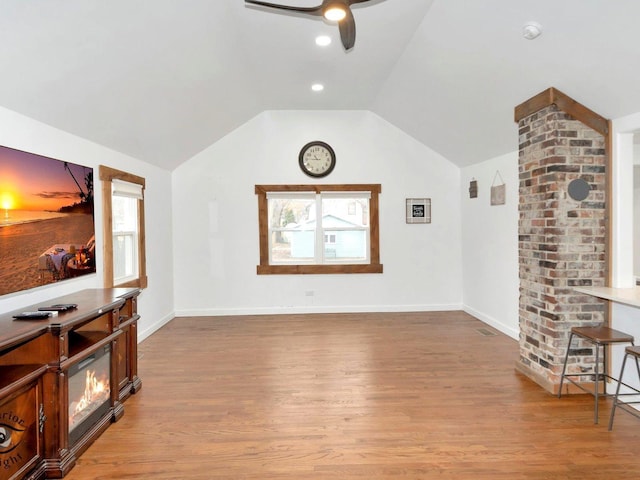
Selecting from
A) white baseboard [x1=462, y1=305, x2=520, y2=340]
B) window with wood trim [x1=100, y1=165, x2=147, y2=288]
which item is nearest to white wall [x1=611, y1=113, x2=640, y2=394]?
white baseboard [x1=462, y1=305, x2=520, y2=340]

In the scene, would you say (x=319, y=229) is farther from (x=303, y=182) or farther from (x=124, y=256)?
(x=124, y=256)

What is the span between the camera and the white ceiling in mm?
2357

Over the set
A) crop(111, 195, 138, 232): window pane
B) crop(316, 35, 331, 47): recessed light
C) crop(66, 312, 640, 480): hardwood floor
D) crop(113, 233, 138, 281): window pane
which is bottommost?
crop(66, 312, 640, 480): hardwood floor

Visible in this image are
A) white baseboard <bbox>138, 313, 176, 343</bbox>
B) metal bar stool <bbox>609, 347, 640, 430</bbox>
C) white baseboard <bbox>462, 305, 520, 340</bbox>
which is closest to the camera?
metal bar stool <bbox>609, 347, 640, 430</bbox>

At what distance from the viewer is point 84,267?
11.3 ft

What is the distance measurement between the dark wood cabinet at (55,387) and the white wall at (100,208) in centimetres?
46

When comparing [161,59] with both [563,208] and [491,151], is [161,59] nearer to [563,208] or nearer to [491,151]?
[563,208]

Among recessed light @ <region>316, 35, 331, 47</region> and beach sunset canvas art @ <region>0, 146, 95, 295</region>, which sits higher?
recessed light @ <region>316, 35, 331, 47</region>

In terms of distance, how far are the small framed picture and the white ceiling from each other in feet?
3.72

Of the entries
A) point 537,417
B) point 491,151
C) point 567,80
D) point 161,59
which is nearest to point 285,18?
point 161,59

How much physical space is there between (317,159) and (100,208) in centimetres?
315

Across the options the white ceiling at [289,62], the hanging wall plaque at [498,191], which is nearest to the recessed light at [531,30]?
the white ceiling at [289,62]

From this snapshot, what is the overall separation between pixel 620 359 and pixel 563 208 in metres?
1.24

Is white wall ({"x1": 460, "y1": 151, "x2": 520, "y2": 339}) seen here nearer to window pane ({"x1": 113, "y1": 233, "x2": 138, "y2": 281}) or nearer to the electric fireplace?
the electric fireplace
